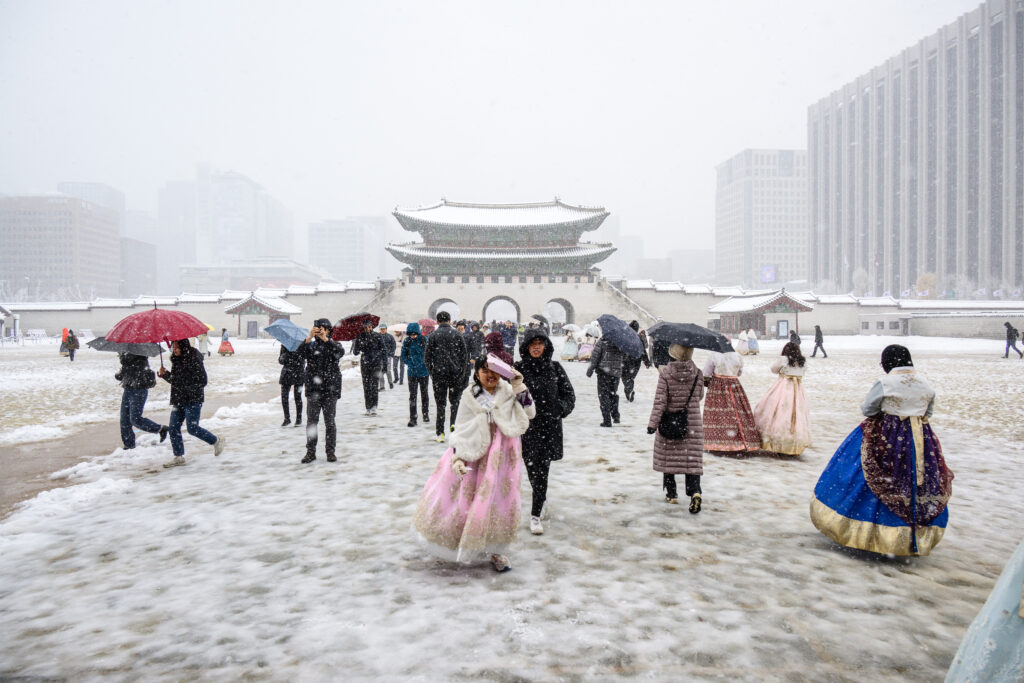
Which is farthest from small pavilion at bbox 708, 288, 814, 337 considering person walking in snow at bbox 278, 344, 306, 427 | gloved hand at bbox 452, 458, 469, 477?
gloved hand at bbox 452, 458, 469, 477

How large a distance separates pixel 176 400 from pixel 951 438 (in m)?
9.19

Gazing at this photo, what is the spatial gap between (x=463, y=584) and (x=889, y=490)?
2593mm

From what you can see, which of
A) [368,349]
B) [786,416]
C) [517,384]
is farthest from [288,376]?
[786,416]

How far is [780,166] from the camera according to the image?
11856 cm

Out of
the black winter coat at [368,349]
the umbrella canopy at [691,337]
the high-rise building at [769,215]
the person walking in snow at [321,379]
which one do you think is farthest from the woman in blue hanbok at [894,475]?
the high-rise building at [769,215]

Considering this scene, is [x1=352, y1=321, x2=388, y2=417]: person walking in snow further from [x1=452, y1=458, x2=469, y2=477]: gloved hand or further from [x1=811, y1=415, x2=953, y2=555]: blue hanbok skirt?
[x1=811, y1=415, x2=953, y2=555]: blue hanbok skirt

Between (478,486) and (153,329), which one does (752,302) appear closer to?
(153,329)

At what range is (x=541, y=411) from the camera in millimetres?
3912

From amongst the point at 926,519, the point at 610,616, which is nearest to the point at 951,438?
the point at 926,519

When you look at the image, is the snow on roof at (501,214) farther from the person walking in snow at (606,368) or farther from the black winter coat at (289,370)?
the person walking in snow at (606,368)

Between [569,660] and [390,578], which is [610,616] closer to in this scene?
[569,660]

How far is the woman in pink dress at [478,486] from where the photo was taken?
3203 mm

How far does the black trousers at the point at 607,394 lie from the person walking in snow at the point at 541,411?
3977 mm

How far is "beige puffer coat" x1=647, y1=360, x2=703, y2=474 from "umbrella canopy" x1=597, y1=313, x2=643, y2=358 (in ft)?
6.45
